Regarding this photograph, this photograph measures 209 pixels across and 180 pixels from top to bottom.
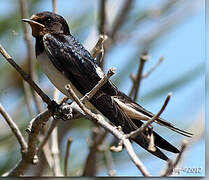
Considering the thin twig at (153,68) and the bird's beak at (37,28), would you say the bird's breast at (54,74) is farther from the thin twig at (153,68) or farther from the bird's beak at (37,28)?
the thin twig at (153,68)

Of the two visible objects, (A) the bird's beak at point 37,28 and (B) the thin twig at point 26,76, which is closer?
(B) the thin twig at point 26,76

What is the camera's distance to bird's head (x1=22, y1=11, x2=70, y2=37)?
1810 millimetres

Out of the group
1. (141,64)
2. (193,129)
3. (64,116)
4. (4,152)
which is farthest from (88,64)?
(4,152)

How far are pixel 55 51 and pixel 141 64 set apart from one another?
0.34 m

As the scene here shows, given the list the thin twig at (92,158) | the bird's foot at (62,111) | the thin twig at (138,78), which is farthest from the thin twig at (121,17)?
the bird's foot at (62,111)

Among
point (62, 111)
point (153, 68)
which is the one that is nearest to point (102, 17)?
point (153, 68)

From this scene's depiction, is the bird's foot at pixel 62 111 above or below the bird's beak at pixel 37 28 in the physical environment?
below

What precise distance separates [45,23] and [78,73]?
0.91 ft

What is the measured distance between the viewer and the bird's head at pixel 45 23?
71.2 inches

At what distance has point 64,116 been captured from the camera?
1.45m

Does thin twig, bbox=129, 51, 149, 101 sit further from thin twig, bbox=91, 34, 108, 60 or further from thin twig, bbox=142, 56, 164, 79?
thin twig, bbox=91, 34, 108, 60

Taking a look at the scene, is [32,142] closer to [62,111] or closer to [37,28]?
[62,111]

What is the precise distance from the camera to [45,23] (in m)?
1.84

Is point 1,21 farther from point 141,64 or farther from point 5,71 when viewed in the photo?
point 141,64
